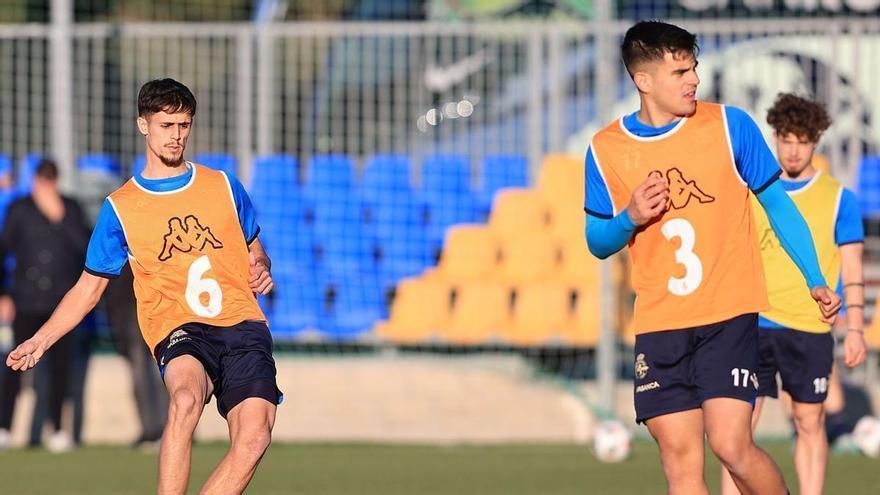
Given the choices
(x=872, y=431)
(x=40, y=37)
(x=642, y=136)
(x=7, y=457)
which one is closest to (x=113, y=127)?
(x=40, y=37)

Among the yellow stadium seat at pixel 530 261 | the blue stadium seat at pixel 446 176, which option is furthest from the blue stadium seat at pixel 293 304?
the yellow stadium seat at pixel 530 261

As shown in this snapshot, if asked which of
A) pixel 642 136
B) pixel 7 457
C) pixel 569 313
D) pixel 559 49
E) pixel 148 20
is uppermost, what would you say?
pixel 148 20

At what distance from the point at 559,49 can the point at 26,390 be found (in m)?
4.96

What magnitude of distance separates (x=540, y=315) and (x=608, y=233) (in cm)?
720

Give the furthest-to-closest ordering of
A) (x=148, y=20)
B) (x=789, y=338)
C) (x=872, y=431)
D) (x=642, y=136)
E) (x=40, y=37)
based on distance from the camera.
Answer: (x=148, y=20), (x=40, y=37), (x=872, y=431), (x=789, y=338), (x=642, y=136)

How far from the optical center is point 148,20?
26.8m

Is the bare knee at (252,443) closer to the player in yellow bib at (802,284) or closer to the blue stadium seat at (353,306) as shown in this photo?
the player in yellow bib at (802,284)

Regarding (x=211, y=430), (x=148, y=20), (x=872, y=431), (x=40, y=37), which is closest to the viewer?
(x=872, y=431)

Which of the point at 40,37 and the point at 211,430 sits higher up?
the point at 40,37

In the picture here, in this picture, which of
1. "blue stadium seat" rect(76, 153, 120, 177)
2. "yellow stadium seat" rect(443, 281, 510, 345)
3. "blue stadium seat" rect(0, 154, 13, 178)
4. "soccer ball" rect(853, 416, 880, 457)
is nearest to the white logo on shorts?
"soccer ball" rect(853, 416, 880, 457)

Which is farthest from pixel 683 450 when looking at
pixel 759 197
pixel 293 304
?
pixel 293 304

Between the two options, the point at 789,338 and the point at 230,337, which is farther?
the point at 789,338

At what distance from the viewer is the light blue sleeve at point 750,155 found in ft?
20.9

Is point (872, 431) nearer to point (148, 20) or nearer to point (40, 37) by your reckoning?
point (40, 37)
